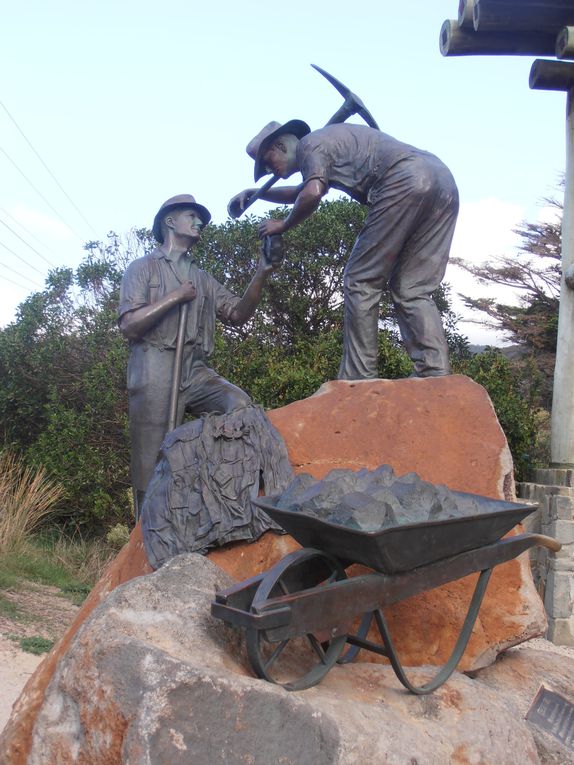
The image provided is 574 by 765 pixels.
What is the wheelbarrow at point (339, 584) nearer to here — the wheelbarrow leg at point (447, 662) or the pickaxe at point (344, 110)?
the wheelbarrow leg at point (447, 662)

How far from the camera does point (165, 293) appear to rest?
4.29 metres

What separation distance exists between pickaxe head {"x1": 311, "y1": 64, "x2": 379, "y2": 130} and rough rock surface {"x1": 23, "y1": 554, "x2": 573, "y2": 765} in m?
2.98

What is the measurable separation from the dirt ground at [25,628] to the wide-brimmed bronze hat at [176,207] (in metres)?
2.92

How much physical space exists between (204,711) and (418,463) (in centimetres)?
181

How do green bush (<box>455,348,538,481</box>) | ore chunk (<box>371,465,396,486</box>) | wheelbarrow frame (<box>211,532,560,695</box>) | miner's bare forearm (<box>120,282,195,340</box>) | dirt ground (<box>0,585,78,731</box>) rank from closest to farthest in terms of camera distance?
wheelbarrow frame (<box>211,532,560,695</box>) → ore chunk (<box>371,465,396,486</box>) → miner's bare forearm (<box>120,282,195,340</box>) → dirt ground (<box>0,585,78,731</box>) → green bush (<box>455,348,538,481</box>)

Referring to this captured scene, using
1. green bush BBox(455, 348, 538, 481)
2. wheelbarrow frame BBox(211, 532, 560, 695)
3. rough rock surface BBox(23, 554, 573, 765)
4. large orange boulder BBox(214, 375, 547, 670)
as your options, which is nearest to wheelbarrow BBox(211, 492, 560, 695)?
wheelbarrow frame BBox(211, 532, 560, 695)

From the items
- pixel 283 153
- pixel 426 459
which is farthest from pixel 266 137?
pixel 426 459

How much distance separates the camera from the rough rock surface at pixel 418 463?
3133mm

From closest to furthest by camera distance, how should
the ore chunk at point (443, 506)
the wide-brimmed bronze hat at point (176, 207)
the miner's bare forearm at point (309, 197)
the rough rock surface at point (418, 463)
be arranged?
the ore chunk at point (443, 506) < the rough rock surface at point (418, 463) < the miner's bare forearm at point (309, 197) < the wide-brimmed bronze hat at point (176, 207)

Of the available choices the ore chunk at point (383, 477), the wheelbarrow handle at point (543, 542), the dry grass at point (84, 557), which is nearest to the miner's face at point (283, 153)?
the ore chunk at point (383, 477)

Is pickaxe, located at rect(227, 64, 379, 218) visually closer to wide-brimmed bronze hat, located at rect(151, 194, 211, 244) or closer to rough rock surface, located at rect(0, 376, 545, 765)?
wide-brimmed bronze hat, located at rect(151, 194, 211, 244)

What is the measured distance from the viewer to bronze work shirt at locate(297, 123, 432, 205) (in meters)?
4.06

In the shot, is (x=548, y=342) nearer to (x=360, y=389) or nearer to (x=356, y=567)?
(x=360, y=389)

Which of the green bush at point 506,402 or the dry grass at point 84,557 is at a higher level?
the green bush at point 506,402
